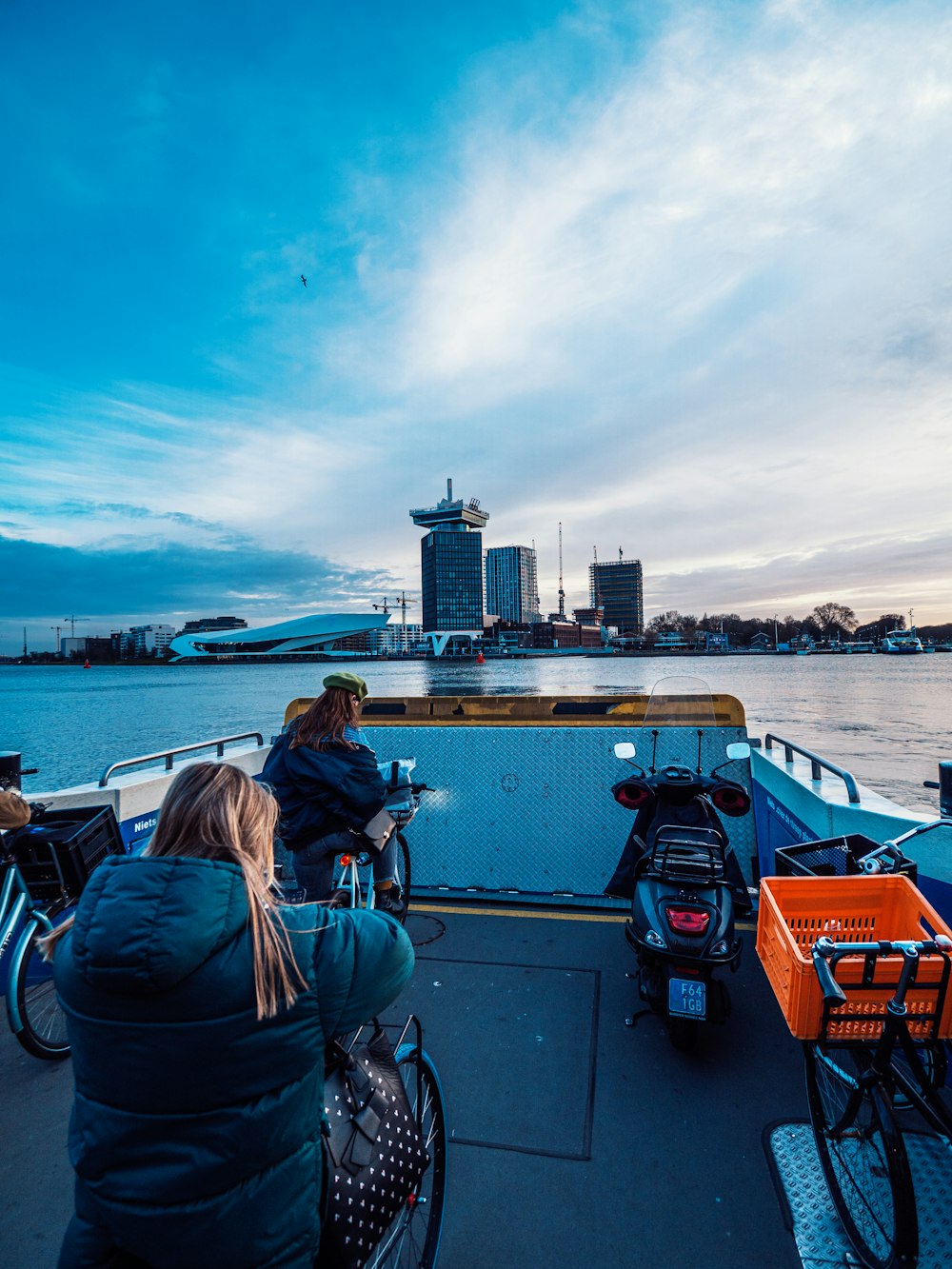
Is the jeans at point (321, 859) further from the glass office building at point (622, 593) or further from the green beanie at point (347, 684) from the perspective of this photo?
the glass office building at point (622, 593)

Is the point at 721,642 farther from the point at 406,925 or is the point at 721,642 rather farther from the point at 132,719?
the point at 406,925

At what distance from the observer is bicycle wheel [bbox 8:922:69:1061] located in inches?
120

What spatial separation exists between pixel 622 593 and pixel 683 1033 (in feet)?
604

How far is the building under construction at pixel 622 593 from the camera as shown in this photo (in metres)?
182

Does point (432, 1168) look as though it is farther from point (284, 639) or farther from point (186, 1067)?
point (284, 639)

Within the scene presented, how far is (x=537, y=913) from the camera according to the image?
479 cm

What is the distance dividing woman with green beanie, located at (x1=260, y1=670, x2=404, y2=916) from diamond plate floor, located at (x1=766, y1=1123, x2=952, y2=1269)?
6.98ft

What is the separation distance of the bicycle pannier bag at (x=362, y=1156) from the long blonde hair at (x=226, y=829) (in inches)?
19.4

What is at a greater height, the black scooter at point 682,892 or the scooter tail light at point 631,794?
the scooter tail light at point 631,794

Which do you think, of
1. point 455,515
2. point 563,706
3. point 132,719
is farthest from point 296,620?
point 563,706

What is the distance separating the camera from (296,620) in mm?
118500

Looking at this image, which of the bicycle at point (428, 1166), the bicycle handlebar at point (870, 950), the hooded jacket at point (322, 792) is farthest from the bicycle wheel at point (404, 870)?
the bicycle handlebar at point (870, 950)

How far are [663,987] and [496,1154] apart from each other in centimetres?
101

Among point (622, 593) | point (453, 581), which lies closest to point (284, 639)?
point (453, 581)
